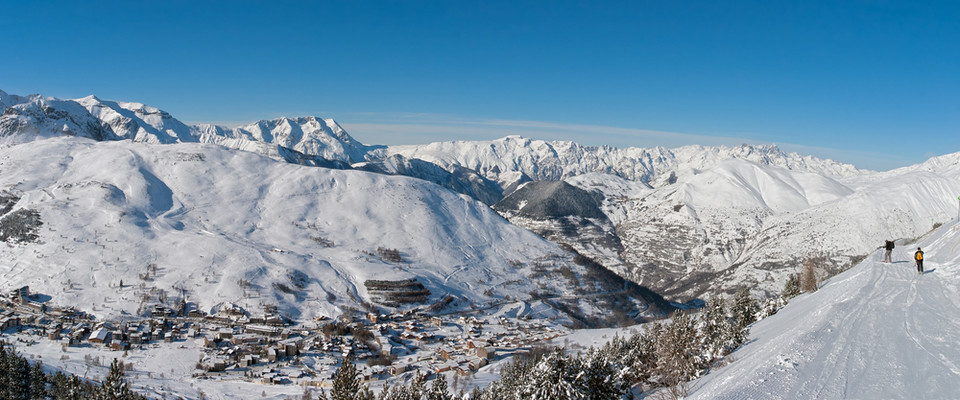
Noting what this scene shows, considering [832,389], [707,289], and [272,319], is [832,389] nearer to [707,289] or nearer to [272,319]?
[272,319]

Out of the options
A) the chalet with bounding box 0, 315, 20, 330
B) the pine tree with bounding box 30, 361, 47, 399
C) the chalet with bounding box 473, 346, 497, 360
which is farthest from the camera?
the chalet with bounding box 473, 346, 497, 360

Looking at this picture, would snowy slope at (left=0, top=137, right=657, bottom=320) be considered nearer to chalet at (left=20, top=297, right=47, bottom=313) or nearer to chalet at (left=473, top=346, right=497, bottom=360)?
chalet at (left=20, top=297, right=47, bottom=313)

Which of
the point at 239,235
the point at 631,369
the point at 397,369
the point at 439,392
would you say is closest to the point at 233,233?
the point at 239,235

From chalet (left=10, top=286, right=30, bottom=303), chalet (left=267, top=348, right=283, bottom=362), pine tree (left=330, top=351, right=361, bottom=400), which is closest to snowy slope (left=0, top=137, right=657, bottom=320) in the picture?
chalet (left=10, top=286, right=30, bottom=303)

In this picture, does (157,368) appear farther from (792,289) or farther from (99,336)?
(792,289)

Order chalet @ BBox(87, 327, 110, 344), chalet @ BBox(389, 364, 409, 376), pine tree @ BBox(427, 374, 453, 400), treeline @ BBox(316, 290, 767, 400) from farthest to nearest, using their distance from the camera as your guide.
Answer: chalet @ BBox(87, 327, 110, 344)
chalet @ BBox(389, 364, 409, 376)
pine tree @ BBox(427, 374, 453, 400)
treeline @ BBox(316, 290, 767, 400)

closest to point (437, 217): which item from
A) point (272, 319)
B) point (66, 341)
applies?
point (272, 319)

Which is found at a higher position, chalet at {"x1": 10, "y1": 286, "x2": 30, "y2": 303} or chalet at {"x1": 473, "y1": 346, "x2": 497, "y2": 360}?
chalet at {"x1": 10, "y1": 286, "x2": 30, "y2": 303}
